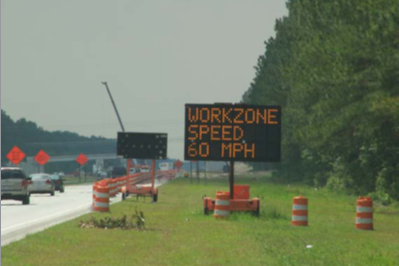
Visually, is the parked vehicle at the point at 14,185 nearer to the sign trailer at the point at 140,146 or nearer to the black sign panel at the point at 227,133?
the sign trailer at the point at 140,146

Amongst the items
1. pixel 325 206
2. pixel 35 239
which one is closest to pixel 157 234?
pixel 35 239

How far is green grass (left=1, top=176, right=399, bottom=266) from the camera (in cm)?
2098

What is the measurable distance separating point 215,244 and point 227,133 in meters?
13.1

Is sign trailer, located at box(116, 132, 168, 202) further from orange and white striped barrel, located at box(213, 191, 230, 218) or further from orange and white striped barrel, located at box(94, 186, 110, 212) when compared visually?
orange and white striped barrel, located at box(213, 191, 230, 218)

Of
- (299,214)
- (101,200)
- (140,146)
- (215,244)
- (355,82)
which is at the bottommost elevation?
(215,244)

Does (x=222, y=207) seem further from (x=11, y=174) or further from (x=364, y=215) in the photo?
(x=11, y=174)

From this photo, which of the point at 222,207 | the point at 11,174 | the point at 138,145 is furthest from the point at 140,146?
the point at 222,207

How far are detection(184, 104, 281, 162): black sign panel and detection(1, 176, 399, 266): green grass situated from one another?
200 centimetres

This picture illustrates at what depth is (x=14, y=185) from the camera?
5572cm

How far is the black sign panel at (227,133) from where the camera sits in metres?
38.4

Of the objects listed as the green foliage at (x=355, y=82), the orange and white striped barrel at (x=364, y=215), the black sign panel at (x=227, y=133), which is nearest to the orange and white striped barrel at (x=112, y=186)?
the green foliage at (x=355, y=82)

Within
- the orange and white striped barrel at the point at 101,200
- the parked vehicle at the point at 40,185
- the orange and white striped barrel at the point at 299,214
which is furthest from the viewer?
the parked vehicle at the point at 40,185

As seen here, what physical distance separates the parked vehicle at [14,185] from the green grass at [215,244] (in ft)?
57.1

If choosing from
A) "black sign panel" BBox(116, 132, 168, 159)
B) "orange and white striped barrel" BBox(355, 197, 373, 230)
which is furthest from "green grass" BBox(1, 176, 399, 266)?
"black sign panel" BBox(116, 132, 168, 159)
